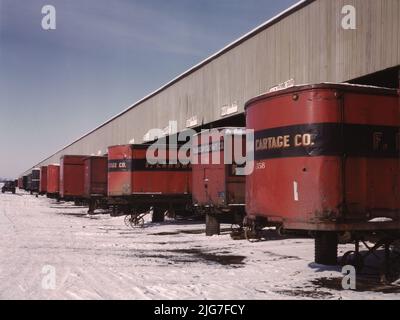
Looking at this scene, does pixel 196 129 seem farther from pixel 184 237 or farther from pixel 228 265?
pixel 228 265

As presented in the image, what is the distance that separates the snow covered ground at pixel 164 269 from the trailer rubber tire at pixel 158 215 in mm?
6371

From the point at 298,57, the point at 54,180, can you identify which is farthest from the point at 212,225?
the point at 54,180

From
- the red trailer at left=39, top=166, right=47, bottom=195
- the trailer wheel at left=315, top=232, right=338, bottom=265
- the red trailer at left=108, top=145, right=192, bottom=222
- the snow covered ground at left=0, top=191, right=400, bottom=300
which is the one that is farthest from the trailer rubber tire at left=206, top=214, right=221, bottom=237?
the red trailer at left=39, top=166, right=47, bottom=195

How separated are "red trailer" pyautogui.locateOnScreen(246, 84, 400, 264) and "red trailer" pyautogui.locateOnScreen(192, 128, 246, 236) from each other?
697cm

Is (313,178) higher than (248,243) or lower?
higher

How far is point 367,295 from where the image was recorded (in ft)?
26.2

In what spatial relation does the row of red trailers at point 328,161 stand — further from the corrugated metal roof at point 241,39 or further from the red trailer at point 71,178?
the red trailer at point 71,178

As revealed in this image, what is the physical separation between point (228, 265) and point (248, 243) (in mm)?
4076

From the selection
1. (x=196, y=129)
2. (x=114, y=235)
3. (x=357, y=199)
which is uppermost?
(x=196, y=129)

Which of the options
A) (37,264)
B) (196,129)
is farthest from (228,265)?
(196,129)

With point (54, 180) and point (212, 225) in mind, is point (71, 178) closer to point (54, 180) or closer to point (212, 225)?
point (54, 180)

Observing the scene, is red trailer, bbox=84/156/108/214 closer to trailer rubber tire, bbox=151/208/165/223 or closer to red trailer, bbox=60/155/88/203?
red trailer, bbox=60/155/88/203

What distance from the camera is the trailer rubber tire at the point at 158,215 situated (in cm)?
2381

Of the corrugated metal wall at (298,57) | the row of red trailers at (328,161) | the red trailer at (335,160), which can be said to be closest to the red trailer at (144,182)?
the corrugated metal wall at (298,57)
